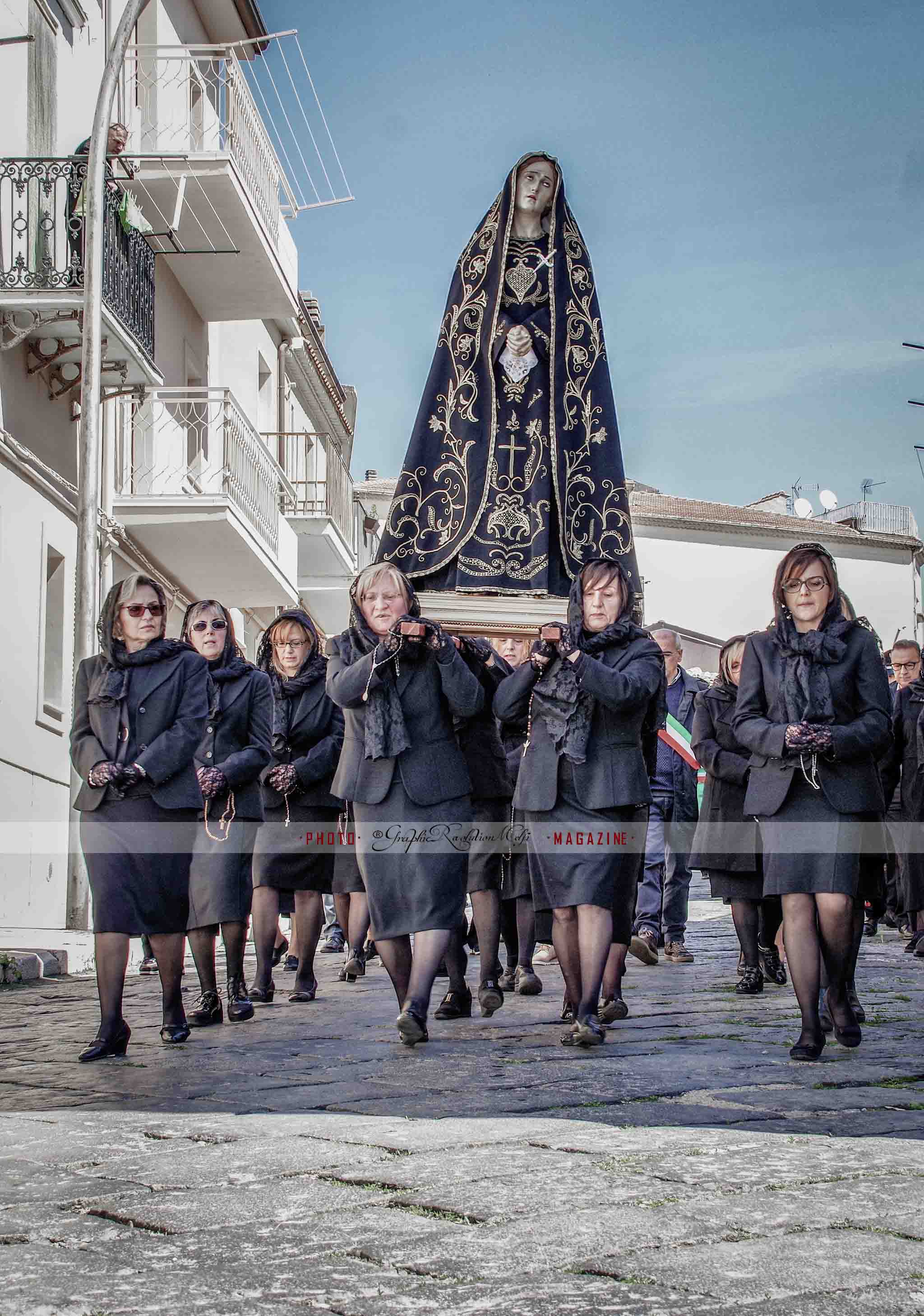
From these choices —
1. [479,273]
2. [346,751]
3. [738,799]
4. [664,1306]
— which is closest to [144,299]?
[479,273]

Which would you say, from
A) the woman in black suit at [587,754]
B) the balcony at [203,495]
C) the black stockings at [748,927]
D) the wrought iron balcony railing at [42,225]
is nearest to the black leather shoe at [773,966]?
the black stockings at [748,927]

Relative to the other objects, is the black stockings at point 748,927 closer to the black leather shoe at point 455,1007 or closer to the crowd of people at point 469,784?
the crowd of people at point 469,784

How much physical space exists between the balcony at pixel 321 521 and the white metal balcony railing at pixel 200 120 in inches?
152

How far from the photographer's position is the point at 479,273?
1062 centimetres

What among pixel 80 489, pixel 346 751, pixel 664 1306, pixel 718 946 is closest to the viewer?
pixel 664 1306

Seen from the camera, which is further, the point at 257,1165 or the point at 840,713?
the point at 840,713

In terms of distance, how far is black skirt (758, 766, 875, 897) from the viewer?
6.29 m

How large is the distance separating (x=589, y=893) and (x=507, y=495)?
4.11 metres

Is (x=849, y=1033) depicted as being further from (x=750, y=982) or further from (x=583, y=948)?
(x=750, y=982)

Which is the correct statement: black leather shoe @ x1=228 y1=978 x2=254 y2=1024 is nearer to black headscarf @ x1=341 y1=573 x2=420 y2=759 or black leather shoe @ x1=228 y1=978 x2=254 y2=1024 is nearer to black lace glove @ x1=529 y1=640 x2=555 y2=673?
black headscarf @ x1=341 y1=573 x2=420 y2=759

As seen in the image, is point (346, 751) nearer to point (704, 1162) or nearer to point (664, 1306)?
point (704, 1162)

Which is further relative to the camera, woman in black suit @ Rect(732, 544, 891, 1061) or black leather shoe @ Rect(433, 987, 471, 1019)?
black leather shoe @ Rect(433, 987, 471, 1019)

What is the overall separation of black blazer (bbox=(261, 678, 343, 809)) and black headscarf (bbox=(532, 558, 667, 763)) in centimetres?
213

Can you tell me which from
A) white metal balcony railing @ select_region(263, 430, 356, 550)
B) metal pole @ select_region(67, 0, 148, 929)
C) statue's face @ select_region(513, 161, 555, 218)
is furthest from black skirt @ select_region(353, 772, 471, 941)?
white metal balcony railing @ select_region(263, 430, 356, 550)
